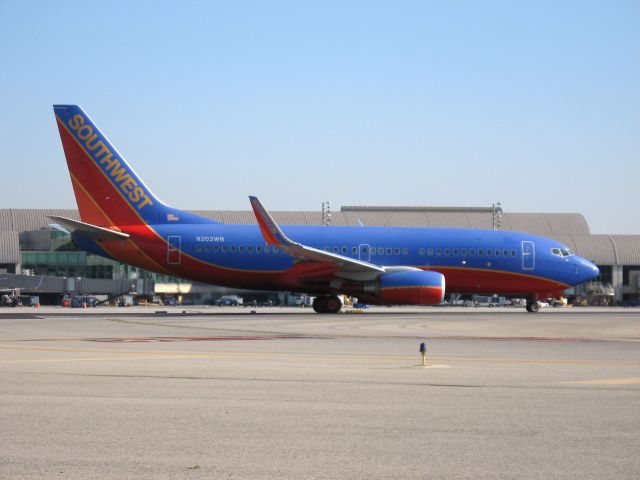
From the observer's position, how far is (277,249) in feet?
159

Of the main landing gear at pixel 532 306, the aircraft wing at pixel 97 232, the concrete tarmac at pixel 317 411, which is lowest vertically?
the main landing gear at pixel 532 306

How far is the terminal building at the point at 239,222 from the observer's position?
271 ft

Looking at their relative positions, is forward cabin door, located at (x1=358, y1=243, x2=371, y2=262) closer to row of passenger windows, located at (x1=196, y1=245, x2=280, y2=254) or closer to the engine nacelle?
the engine nacelle

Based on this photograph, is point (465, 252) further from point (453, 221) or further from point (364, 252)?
point (453, 221)

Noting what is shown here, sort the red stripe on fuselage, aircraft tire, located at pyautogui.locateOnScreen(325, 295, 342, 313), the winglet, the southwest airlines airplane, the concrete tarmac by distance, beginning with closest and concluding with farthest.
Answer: the concrete tarmac, the winglet, the southwest airlines airplane, aircraft tire, located at pyautogui.locateOnScreen(325, 295, 342, 313), the red stripe on fuselage

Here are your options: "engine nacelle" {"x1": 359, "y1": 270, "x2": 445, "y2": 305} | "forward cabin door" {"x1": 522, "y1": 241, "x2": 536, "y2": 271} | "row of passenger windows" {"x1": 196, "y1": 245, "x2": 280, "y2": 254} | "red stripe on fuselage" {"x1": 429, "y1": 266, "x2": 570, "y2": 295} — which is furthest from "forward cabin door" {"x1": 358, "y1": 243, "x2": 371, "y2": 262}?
"forward cabin door" {"x1": 522, "y1": 241, "x2": 536, "y2": 271}

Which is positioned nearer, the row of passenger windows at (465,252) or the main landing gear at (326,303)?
the main landing gear at (326,303)

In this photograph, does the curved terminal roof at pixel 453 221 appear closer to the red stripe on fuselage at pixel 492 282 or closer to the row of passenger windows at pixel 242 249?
the red stripe on fuselage at pixel 492 282

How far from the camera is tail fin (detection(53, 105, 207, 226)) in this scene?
47.2m

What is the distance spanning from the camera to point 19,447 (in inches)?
400

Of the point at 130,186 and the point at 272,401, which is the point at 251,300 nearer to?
the point at 130,186

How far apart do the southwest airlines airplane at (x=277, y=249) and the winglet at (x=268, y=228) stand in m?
0.06

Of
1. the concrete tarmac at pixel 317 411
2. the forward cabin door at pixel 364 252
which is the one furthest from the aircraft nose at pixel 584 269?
the concrete tarmac at pixel 317 411

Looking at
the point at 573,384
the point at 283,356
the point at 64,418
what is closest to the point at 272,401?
the point at 64,418
